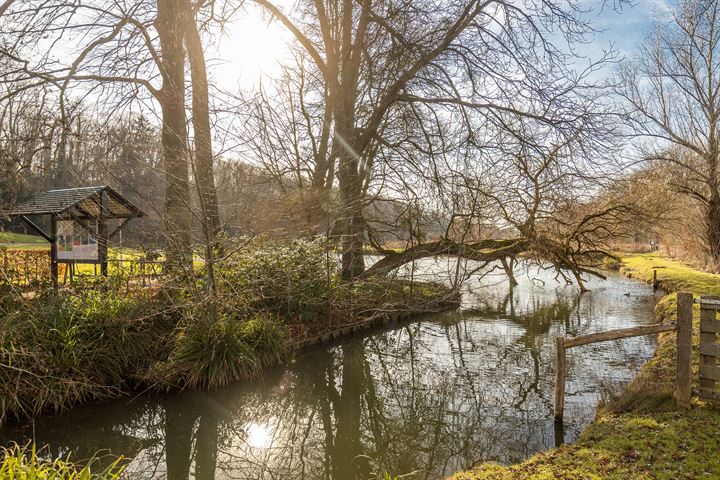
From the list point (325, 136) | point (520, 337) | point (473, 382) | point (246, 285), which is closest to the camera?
point (473, 382)

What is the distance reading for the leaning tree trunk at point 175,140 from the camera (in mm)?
7673

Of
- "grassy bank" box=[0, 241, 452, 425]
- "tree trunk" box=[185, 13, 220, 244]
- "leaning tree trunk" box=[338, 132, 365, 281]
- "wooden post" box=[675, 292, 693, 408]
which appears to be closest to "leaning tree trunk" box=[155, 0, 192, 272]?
"tree trunk" box=[185, 13, 220, 244]

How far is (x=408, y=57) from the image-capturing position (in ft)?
37.4

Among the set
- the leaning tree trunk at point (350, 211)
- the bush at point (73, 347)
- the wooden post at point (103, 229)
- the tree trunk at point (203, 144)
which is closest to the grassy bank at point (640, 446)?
the bush at point (73, 347)

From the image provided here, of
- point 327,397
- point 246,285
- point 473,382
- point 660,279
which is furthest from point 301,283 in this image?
point 660,279

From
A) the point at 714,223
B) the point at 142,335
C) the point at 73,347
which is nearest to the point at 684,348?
the point at 142,335

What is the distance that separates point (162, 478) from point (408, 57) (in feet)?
33.3

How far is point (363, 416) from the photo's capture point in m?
6.88

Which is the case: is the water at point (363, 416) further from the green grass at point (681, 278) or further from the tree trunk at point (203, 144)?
the green grass at point (681, 278)

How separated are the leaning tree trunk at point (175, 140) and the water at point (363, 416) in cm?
243

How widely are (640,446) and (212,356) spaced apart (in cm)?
583

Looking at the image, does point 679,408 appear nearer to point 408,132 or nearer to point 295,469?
point 295,469

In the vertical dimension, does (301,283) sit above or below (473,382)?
above

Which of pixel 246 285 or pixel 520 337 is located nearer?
pixel 246 285
